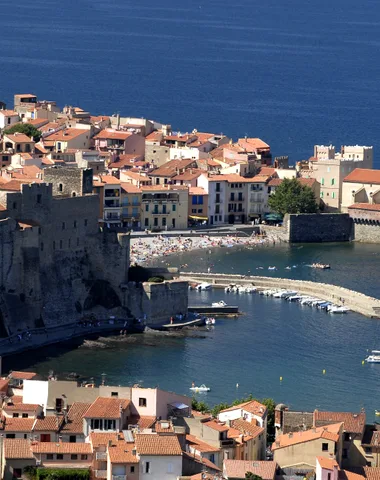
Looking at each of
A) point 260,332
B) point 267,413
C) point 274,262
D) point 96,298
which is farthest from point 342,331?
point 267,413

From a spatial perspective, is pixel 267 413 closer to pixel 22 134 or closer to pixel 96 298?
pixel 96 298

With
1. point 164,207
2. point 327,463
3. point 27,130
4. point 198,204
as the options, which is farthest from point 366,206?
point 327,463

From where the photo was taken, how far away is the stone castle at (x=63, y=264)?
7162cm

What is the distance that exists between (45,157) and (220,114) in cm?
6040

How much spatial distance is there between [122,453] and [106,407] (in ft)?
13.6

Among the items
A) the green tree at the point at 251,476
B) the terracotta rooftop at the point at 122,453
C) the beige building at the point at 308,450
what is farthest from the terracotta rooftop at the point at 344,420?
the terracotta rooftop at the point at 122,453

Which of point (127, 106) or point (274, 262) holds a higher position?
point (127, 106)

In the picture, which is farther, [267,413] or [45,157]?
[45,157]

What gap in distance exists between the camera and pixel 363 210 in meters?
100

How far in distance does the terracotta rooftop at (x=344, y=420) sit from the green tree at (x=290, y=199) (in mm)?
49423

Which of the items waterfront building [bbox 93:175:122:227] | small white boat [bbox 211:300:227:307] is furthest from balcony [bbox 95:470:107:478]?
waterfront building [bbox 93:175:122:227]

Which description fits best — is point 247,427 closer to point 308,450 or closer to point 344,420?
point 344,420

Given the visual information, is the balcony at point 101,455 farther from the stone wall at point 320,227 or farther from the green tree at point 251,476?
the stone wall at point 320,227

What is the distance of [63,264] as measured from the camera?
74688 mm
